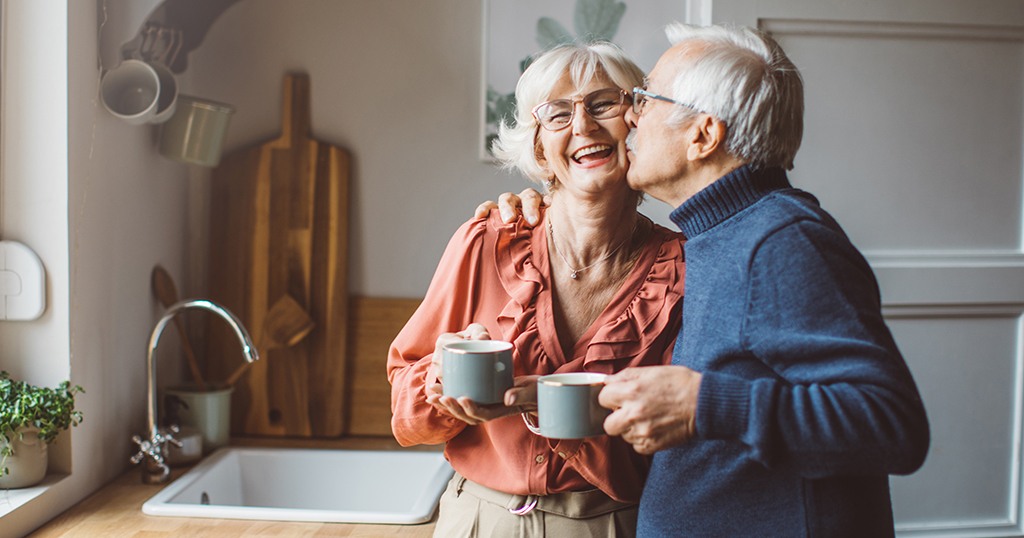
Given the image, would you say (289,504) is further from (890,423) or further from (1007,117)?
(1007,117)

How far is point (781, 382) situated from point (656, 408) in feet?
0.46

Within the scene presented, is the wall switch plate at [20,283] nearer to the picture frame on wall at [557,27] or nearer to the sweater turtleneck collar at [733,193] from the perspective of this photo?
the picture frame on wall at [557,27]

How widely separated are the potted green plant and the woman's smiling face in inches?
42.4

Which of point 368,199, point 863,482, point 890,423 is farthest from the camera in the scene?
point 368,199

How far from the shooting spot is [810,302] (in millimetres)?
718

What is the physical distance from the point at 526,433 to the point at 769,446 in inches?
16.6

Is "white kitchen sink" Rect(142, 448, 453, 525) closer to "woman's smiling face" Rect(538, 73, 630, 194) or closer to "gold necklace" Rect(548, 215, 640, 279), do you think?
"gold necklace" Rect(548, 215, 640, 279)

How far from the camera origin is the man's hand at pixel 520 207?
1.16 metres

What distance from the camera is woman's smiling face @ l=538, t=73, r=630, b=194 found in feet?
3.50

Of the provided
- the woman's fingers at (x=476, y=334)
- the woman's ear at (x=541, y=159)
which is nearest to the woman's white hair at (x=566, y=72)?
the woman's ear at (x=541, y=159)

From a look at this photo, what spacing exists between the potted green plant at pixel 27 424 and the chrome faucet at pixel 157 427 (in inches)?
10.2

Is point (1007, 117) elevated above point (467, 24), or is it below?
below

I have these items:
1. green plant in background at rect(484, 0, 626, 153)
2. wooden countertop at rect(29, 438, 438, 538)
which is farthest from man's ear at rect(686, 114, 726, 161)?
green plant in background at rect(484, 0, 626, 153)

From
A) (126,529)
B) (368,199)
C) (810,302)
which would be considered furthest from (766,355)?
(368,199)
